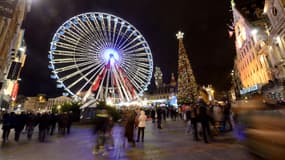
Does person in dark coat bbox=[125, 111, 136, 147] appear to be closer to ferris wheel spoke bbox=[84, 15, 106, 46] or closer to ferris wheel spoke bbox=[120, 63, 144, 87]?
ferris wheel spoke bbox=[120, 63, 144, 87]

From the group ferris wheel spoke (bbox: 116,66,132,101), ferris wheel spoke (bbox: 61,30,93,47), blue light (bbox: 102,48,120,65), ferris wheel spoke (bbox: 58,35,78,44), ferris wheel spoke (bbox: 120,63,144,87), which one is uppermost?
ferris wheel spoke (bbox: 61,30,93,47)

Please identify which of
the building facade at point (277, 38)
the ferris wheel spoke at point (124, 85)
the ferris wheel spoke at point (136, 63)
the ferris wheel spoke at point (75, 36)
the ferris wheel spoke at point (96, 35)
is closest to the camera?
the building facade at point (277, 38)

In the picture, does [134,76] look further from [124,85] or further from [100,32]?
[100,32]

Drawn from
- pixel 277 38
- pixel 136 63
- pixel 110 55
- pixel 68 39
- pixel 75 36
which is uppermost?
pixel 75 36

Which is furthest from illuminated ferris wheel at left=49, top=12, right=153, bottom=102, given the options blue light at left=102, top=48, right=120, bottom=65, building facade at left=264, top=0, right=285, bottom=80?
building facade at left=264, top=0, right=285, bottom=80

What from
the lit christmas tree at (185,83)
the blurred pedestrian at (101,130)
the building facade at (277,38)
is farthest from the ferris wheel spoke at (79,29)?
the building facade at (277,38)

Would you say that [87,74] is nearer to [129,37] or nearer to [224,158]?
[129,37]

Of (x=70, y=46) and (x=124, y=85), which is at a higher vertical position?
(x=70, y=46)

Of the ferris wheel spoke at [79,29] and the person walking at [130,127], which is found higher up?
the ferris wheel spoke at [79,29]

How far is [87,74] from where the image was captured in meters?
Answer: 32.8

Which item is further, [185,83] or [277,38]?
[185,83]

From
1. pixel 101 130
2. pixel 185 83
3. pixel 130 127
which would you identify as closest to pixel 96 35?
pixel 185 83

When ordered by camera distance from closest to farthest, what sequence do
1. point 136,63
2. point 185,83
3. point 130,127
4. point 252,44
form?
point 130,127 → point 136,63 → point 252,44 → point 185,83

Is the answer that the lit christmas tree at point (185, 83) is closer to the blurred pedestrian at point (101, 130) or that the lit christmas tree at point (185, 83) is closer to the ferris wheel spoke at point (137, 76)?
the ferris wheel spoke at point (137, 76)
